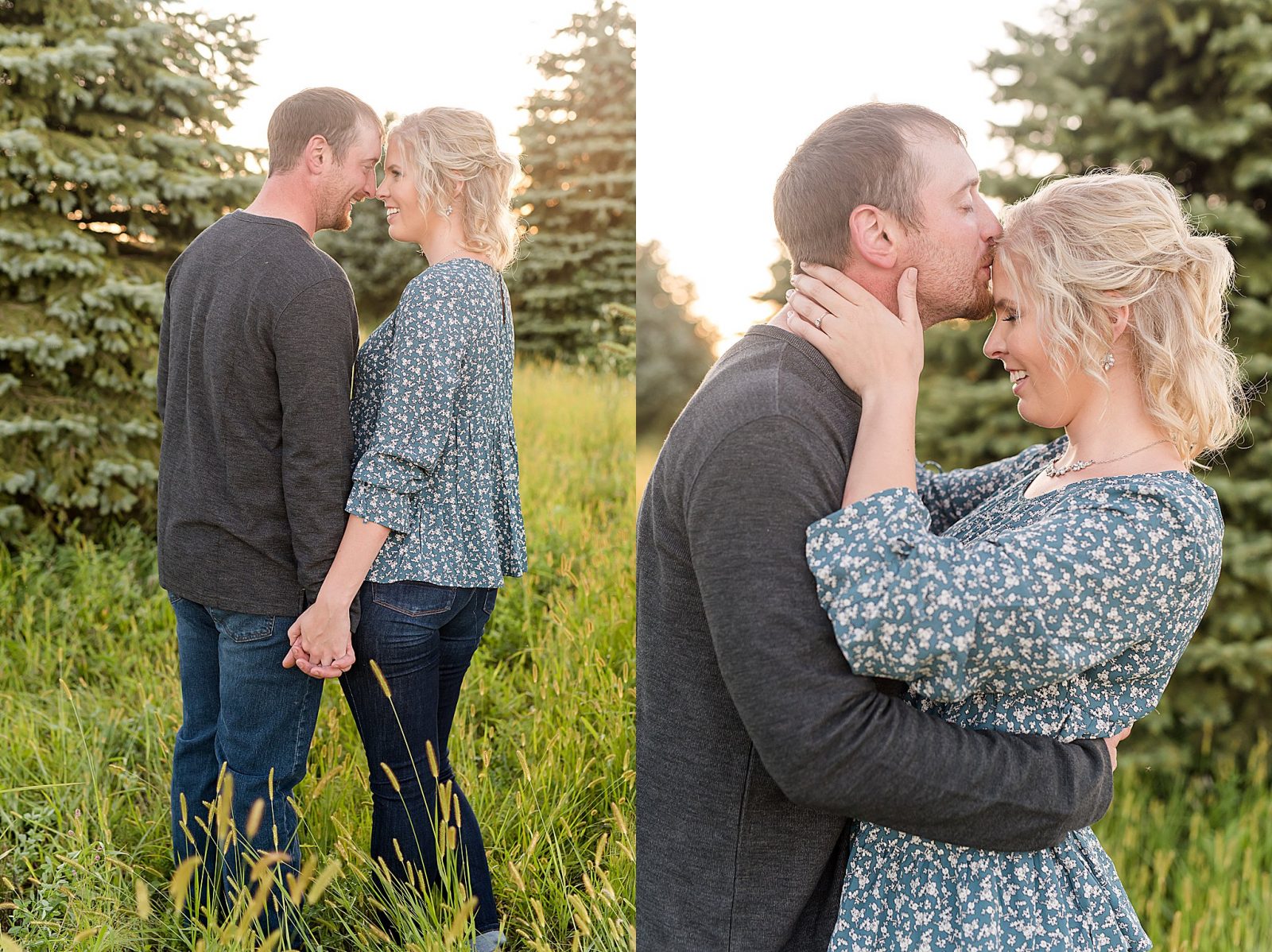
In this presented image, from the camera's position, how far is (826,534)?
1.16 meters

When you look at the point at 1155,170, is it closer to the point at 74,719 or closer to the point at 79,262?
the point at 79,262

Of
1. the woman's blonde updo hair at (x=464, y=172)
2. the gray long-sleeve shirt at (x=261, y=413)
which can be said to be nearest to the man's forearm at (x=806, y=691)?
the gray long-sleeve shirt at (x=261, y=413)

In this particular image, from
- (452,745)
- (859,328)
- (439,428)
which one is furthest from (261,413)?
(859,328)

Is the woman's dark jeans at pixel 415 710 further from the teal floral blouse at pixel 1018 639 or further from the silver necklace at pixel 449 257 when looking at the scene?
Result: the teal floral blouse at pixel 1018 639

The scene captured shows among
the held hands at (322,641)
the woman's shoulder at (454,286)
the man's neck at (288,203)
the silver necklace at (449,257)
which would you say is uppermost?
the man's neck at (288,203)

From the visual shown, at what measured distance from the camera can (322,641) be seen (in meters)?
1.75

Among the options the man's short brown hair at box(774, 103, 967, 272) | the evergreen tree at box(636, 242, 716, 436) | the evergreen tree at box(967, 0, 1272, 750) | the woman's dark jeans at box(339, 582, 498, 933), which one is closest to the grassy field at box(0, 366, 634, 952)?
the woman's dark jeans at box(339, 582, 498, 933)

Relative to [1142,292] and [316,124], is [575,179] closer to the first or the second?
[316,124]

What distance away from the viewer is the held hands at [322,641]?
1731 mm

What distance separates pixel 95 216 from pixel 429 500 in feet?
5.59

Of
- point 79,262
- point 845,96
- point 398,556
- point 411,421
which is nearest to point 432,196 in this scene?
point 411,421

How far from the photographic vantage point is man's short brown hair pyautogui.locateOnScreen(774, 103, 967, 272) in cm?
139

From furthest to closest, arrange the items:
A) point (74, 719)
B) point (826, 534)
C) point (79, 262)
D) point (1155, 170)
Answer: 1. point (1155, 170)
2. point (79, 262)
3. point (74, 719)
4. point (826, 534)

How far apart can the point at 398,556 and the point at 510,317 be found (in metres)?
0.50
